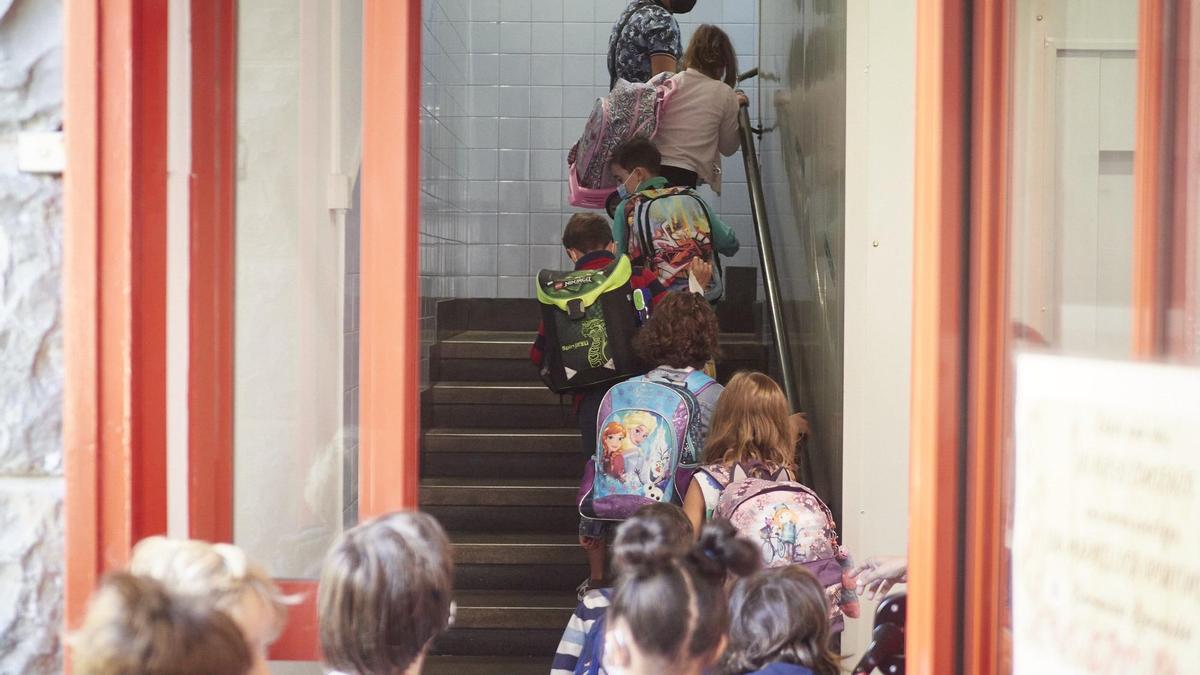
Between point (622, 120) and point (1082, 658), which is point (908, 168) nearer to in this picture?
point (622, 120)

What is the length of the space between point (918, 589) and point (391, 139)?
3.65ft

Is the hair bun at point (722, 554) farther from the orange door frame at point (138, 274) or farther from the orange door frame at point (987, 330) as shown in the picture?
the orange door frame at point (138, 274)

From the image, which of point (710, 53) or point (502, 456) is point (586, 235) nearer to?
point (710, 53)

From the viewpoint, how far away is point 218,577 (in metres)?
1.58

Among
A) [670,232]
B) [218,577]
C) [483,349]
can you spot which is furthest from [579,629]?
[483,349]

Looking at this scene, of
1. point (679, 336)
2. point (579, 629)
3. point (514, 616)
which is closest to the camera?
point (579, 629)

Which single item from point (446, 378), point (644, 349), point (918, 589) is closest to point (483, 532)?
point (446, 378)

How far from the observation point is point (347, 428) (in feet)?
6.52

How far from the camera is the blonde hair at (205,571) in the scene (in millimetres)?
1545

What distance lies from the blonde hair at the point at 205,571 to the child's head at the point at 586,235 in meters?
2.52

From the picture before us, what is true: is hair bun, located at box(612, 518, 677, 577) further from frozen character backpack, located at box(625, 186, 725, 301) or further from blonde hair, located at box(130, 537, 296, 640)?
frozen character backpack, located at box(625, 186, 725, 301)

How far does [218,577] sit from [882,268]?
87.5 inches

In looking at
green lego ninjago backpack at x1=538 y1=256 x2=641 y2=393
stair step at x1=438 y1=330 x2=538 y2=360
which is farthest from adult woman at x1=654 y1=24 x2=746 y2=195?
stair step at x1=438 y1=330 x2=538 y2=360

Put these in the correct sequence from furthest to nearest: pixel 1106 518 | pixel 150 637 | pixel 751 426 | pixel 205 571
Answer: pixel 751 426 → pixel 205 571 → pixel 1106 518 → pixel 150 637
